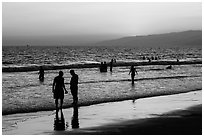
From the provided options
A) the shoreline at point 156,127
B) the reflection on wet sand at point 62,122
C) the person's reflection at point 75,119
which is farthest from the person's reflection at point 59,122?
the shoreline at point 156,127

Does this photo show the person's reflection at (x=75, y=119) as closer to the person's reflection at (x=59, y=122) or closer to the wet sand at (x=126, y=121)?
the wet sand at (x=126, y=121)

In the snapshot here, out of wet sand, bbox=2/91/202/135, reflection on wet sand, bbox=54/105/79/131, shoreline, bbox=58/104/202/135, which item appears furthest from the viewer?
reflection on wet sand, bbox=54/105/79/131

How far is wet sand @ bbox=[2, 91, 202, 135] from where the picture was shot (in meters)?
10.7

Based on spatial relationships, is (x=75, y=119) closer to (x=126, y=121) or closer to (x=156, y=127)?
(x=126, y=121)

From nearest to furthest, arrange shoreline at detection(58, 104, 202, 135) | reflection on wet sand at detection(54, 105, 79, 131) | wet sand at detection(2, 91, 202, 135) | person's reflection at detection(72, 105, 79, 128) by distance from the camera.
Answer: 1. shoreline at detection(58, 104, 202, 135)
2. wet sand at detection(2, 91, 202, 135)
3. reflection on wet sand at detection(54, 105, 79, 131)
4. person's reflection at detection(72, 105, 79, 128)

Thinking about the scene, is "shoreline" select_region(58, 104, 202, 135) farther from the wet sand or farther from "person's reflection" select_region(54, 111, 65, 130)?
"person's reflection" select_region(54, 111, 65, 130)

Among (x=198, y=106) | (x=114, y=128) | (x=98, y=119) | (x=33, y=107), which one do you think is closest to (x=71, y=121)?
(x=98, y=119)

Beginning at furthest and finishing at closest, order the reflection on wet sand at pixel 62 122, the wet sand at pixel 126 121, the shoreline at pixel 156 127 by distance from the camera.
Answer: the reflection on wet sand at pixel 62 122, the wet sand at pixel 126 121, the shoreline at pixel 156 127

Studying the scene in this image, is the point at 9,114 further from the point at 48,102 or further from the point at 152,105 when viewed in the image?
the point at 152,105

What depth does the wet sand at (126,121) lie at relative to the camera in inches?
423

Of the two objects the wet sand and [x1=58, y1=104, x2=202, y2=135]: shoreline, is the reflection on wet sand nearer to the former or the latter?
the wet sand

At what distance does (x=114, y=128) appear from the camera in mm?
11078

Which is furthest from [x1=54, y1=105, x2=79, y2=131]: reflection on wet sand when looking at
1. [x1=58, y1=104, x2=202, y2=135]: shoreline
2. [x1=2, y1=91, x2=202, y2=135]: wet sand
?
[x1=58, y1=104, x2=202, y2=135]: shoreline

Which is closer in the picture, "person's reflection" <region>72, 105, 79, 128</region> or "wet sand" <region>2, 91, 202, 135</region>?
"wet sand" <region>2, 91, 202, 135</region>
